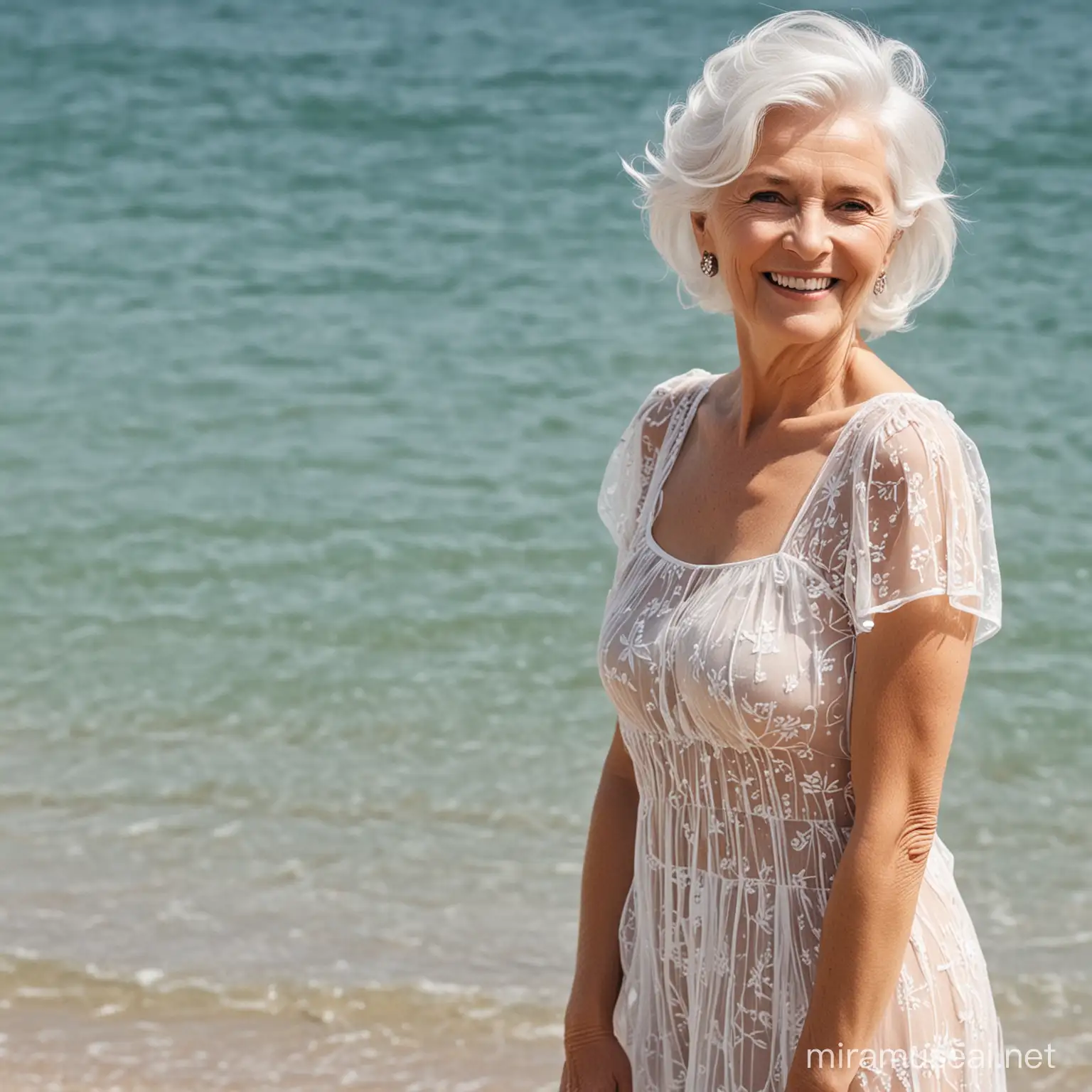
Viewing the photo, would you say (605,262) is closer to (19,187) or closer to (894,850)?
(19,187)

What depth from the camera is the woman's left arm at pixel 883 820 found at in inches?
71.7

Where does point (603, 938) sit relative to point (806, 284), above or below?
below

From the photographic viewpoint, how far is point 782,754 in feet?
6.41

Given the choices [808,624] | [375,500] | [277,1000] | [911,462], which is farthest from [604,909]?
[375,500]

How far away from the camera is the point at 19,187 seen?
1095cm

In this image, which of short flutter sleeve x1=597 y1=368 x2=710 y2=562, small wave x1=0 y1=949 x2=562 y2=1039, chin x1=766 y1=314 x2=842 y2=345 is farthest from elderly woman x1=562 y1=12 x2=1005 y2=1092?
small wave x1=0 y1=949 x2=562 y2=1039

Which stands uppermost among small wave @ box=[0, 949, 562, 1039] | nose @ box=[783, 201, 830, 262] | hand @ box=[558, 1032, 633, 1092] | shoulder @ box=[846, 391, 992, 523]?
nose @ box=[783, 201, 830, 262]

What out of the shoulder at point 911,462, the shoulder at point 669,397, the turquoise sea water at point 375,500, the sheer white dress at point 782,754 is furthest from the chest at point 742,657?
the turquoise sea water at point 375,500

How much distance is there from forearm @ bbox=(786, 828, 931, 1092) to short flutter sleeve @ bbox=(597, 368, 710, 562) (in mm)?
615

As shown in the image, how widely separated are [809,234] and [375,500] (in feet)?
18.7

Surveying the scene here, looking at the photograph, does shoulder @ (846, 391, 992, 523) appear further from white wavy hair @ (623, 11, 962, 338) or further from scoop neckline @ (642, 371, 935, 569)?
white wavy hair @ (623, 11, 962, 338)

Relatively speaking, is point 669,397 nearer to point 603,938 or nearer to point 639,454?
point 639,454

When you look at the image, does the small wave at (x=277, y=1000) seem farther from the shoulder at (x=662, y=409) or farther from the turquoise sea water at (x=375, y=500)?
the shoulder at (x=662, y=409)

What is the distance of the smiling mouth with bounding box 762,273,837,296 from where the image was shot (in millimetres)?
2010
